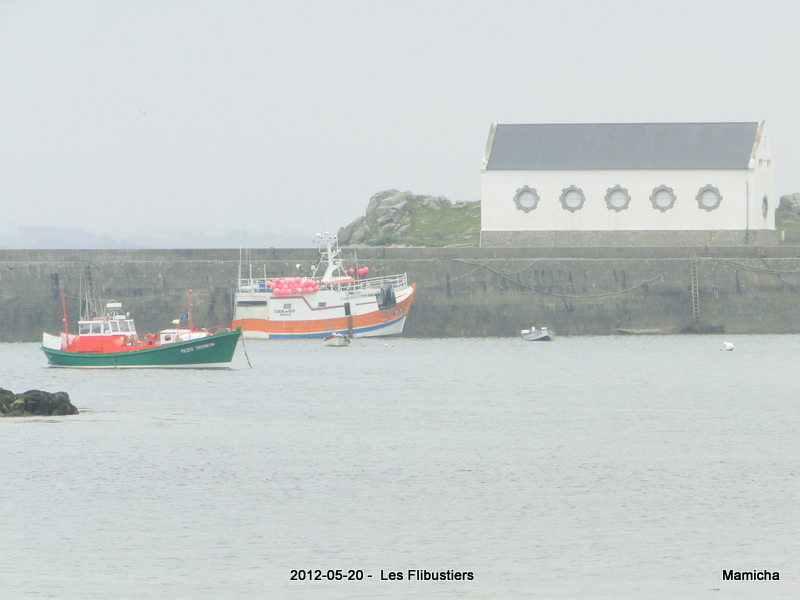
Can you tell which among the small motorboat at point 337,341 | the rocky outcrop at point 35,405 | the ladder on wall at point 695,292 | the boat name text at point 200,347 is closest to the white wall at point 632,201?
the ladder on wall at point 695,292

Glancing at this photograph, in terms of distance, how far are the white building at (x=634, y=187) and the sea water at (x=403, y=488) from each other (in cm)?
1575

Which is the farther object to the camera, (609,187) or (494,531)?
(609,187)

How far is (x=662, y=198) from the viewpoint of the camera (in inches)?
→ 1706

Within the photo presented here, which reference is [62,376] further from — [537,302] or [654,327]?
[654,327]

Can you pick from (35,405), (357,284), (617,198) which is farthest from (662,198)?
(35,405)

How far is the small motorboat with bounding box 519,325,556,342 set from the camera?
36.4m

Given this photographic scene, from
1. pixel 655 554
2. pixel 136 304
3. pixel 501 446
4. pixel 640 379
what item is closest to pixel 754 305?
pixel 640 379

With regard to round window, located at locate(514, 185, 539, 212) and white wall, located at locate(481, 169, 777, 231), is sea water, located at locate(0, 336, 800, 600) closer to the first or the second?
white wall, located at locate(481, 169, 777, 231)

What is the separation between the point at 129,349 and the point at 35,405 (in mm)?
8932

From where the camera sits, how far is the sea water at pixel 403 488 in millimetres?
10500

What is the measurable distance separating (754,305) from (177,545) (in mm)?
28129

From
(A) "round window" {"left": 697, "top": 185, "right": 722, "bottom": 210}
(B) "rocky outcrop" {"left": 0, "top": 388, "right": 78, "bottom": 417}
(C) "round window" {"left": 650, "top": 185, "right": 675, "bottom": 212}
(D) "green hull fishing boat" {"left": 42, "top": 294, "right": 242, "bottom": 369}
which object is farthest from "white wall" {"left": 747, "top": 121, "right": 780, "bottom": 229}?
(B) "rocky outcrop" {"left": 0, "top": 388, "right": 78, "bottom": 417}

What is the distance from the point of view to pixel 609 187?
4350 cm

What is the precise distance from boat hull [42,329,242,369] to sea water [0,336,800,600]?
1.68 m
